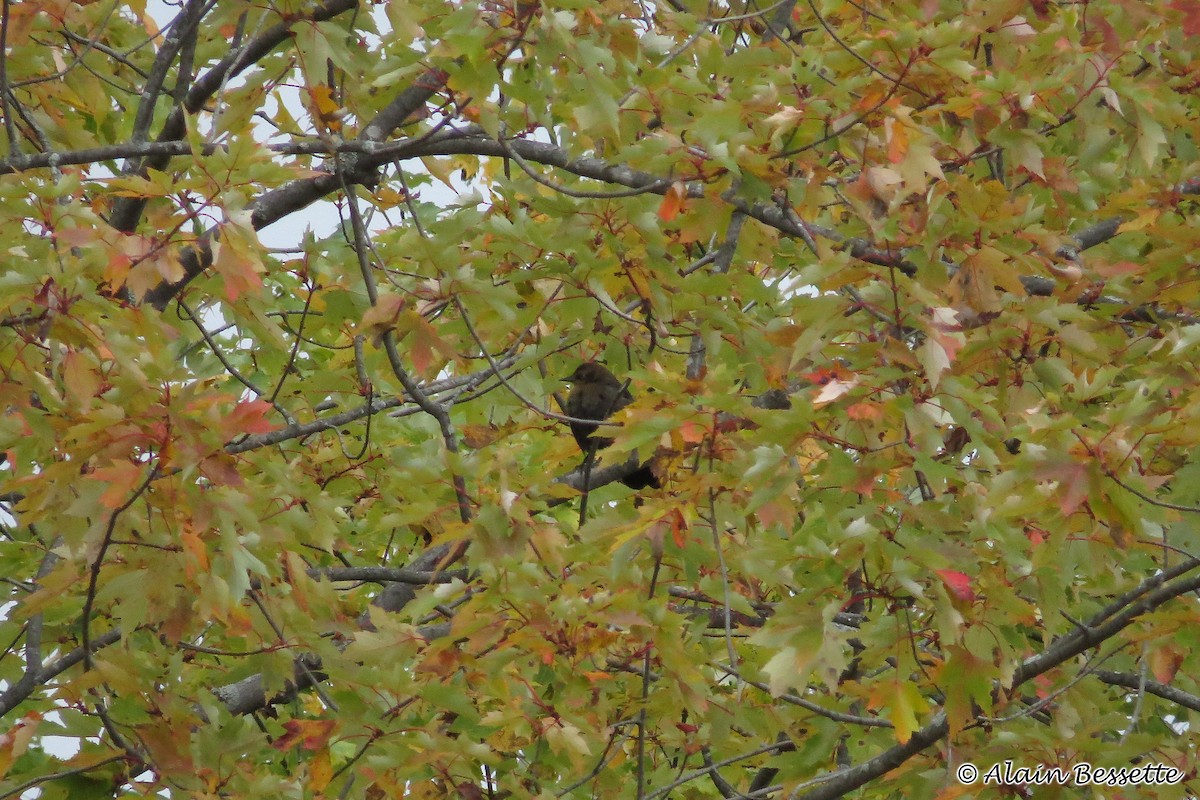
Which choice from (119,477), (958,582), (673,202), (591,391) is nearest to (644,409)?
(673,202)

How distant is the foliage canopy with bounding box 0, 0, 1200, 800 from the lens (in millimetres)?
2992

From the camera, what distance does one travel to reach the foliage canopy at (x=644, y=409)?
2992 millimetres

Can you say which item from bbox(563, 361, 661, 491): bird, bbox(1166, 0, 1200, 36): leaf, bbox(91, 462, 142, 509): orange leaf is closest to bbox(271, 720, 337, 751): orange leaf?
bbox(91, 462, 142, 509): orange leaf

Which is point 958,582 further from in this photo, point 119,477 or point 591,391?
point 591,391

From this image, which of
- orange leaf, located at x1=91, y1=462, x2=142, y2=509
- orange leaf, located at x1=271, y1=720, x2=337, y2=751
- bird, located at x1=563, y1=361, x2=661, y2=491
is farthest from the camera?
bird, located at x1=563, y1=361, x2=661, y2=491

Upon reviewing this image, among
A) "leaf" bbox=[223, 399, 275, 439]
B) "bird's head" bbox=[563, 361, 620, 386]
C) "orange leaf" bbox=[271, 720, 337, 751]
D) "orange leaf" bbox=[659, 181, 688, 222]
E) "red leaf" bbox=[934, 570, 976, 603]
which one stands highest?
"orange leaf" bbox=[659, 181, 688, 222]

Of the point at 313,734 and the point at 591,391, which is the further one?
the point at 591,391

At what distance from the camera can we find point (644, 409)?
10.5 feet

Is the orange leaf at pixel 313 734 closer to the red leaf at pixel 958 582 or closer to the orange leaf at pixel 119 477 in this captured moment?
the orange leaf at pixel 119 477

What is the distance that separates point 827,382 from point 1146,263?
1.44 meters

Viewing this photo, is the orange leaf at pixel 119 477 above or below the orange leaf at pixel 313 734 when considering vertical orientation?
above

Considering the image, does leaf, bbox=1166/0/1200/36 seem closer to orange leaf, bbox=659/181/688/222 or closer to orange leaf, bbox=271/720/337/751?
orange leaf, bbox=659/181/688/222

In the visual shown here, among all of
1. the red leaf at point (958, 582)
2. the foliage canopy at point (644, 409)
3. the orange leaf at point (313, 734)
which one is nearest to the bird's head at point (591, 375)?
the foliage canopy at point (644, 409)

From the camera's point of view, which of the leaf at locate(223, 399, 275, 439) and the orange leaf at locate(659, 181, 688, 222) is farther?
the orange leaf at locate(659, 181, 688, 222)
